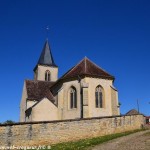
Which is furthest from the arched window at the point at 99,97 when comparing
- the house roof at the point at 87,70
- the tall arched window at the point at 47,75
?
the tall arched window at the point at 47,75

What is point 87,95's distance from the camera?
27.1m

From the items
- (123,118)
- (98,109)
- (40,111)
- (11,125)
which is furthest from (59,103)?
(11,125)

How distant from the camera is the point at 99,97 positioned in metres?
28.3

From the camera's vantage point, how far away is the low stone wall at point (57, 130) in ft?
56.3

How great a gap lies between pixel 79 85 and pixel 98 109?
3.40 metres

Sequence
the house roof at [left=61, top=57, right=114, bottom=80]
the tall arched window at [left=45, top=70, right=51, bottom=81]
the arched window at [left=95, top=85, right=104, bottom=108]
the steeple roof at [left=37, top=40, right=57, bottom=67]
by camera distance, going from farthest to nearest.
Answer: the steeple roof at [left=37, top=40, right=57, bottom=67] < the tall arched window at [left=45, top=70, right=51, bottom=81] < the house roof at [left=61, top=57, right=114, bottom=80] < the arched window at [left=95, top=85, right=104, bottom=108]

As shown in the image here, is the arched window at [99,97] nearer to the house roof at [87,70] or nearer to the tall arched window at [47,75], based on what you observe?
the house roof at [87,70]

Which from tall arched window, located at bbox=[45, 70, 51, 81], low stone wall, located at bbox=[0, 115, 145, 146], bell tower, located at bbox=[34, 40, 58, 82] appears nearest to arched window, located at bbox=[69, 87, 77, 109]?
low stone wall, located at bbox=[0, 115, 145, 146]

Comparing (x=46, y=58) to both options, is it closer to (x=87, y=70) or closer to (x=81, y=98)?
(x=87, y=70)

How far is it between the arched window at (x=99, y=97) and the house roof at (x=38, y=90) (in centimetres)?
619

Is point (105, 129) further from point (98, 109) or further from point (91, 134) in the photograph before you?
point (98, 109)

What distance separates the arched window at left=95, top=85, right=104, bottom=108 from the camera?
2794 cm

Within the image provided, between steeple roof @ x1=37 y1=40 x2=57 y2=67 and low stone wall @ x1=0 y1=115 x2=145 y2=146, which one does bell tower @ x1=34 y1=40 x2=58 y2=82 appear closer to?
steeple roof @ x1=37 y1=40 x2=57 y2=67

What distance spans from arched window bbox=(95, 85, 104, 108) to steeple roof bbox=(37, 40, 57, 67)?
2370 centimetres
